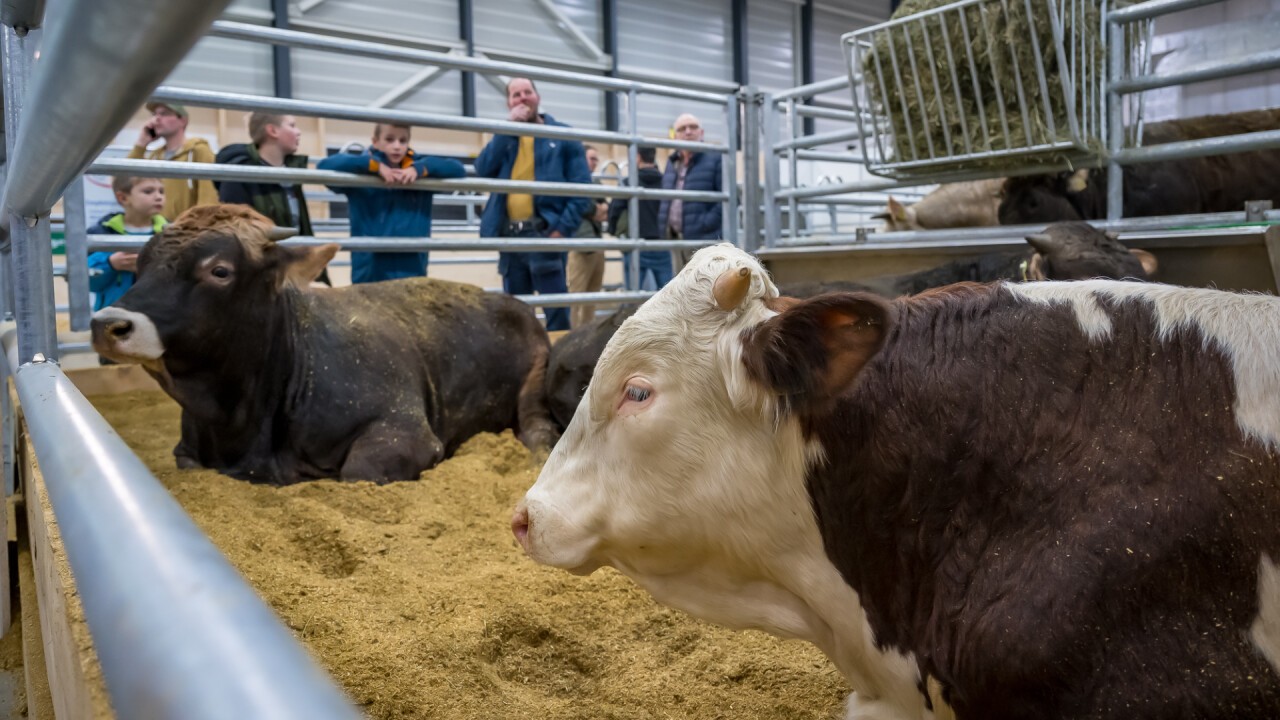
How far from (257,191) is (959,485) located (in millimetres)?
4508

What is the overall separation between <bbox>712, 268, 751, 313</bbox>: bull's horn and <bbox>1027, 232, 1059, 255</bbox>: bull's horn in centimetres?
240

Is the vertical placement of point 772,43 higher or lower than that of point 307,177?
higher

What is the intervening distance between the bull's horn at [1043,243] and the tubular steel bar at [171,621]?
364cm

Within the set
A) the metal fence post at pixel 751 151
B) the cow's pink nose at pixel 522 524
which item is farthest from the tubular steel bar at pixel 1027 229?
the cow's pink nose at pixel 522 524

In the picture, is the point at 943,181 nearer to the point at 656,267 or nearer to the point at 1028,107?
the point at 1028,107

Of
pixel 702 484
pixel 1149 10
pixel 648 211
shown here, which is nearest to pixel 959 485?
pixel 702 484

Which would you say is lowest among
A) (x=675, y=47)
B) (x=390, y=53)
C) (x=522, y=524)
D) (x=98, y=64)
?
(x=522, y=524)

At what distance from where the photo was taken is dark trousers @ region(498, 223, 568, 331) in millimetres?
6020

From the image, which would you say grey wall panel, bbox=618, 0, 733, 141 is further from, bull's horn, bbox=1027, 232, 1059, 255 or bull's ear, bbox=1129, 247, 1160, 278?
bull's ear, bbox=1129, 247, 1160, 278

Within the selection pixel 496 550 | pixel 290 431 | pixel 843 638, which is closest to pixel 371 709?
pixel 843 638

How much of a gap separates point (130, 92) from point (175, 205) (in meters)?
5.41

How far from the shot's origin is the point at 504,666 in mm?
2061

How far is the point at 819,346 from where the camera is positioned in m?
1.55

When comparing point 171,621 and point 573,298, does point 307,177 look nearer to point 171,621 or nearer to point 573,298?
point 573,298
